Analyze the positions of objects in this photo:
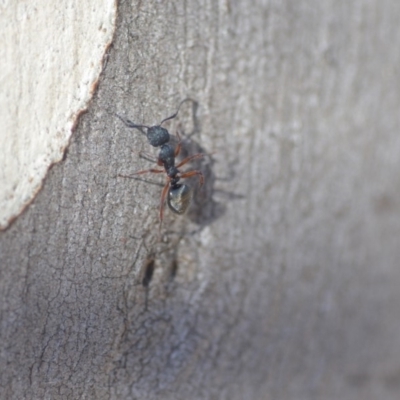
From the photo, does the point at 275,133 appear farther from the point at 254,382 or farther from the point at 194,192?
the point at 254,382

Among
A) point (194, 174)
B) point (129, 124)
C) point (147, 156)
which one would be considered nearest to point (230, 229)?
point (194, 174)

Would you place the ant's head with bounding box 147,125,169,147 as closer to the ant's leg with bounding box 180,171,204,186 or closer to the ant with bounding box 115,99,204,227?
the ant with bounding box 115,99,204,227

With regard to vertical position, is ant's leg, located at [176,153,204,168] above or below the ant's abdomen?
above

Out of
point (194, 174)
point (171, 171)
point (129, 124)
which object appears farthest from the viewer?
point (194, 174)

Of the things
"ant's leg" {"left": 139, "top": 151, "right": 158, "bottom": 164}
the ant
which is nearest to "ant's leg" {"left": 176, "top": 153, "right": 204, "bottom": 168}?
the ant

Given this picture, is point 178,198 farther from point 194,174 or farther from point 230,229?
point 230,229

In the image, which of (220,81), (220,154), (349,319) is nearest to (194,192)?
(220,154)

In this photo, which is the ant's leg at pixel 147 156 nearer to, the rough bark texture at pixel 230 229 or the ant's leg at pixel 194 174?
the rough bark texture at pixel 230 229
